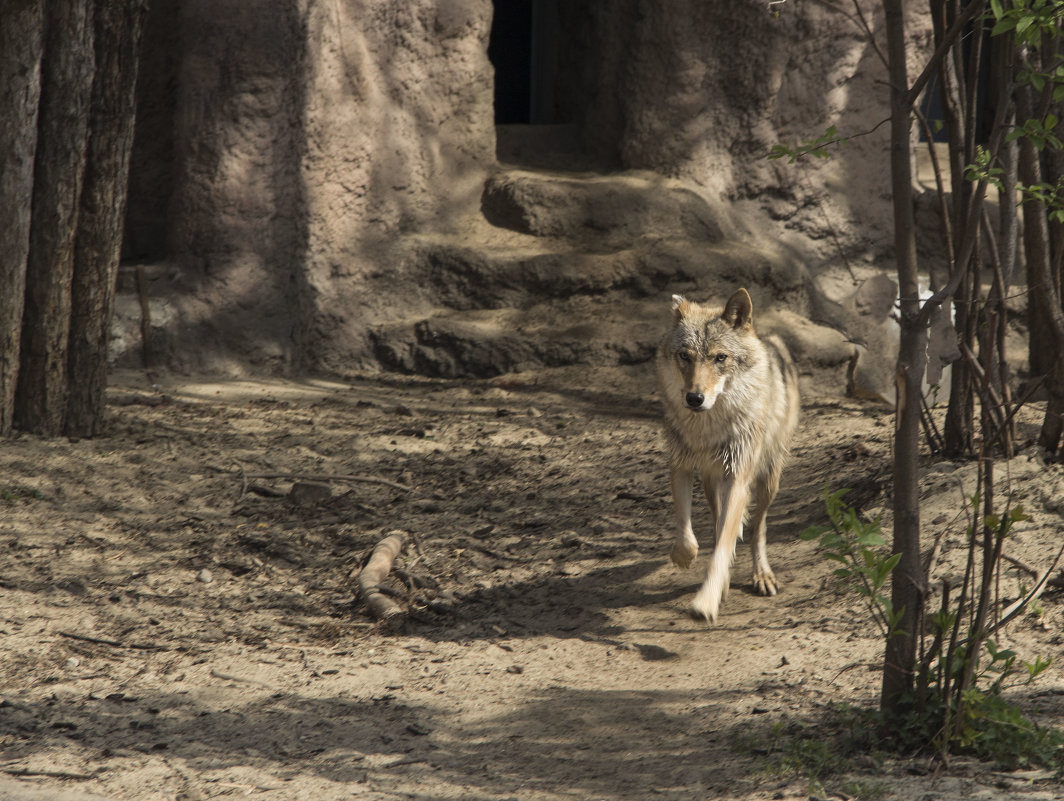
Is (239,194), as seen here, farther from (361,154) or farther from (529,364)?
(529,364)

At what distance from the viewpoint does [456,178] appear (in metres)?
9.63

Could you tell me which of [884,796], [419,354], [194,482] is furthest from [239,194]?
[884,796]

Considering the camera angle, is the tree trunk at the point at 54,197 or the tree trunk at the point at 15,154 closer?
the tree trunk at the point at 15,154

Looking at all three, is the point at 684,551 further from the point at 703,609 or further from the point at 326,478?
the point at 326,478

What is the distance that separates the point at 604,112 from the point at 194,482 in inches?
216

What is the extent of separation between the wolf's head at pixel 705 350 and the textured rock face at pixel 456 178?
11.1 ft

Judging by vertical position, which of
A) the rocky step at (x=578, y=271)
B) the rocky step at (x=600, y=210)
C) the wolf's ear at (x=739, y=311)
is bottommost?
the wolf's ear at (x=739, y=311)

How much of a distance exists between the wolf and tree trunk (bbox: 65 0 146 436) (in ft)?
10.8

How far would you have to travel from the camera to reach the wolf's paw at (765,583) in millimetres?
5180

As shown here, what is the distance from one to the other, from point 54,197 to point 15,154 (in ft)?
0.96

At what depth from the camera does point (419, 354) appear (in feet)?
29.8

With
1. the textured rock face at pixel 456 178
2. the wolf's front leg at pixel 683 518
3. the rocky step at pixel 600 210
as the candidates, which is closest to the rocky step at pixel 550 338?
the textured rock face at pixel 456 178

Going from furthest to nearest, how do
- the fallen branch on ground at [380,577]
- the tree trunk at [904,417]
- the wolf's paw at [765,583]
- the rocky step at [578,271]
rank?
the rocky step at [578,271], the wolf's paw at [765,583], the fallen branch on ground at [380,577], the tree trunk at [904,417]

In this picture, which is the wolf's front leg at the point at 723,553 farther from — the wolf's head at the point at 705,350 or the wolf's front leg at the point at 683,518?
the wolf's head at the point at 705,350
